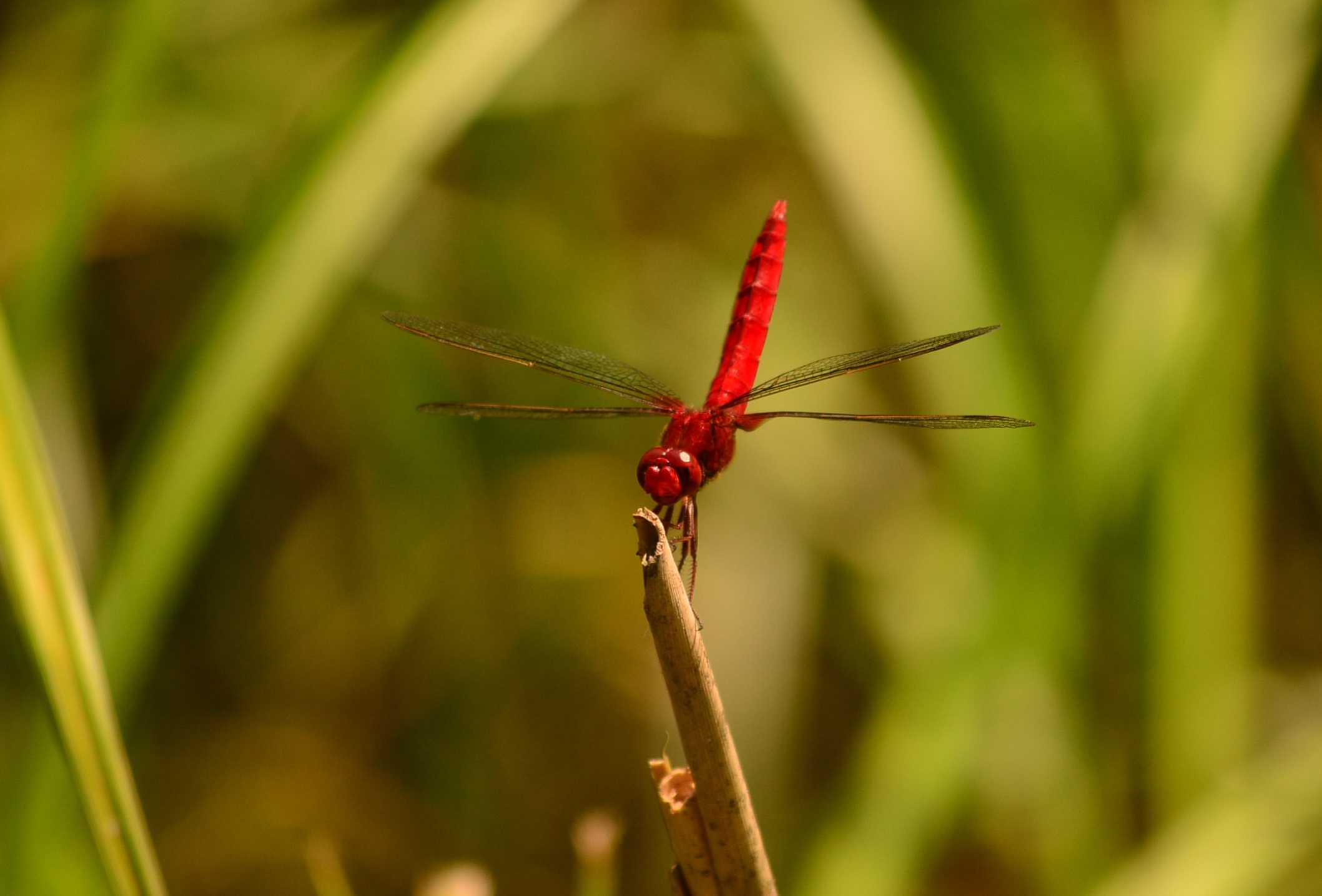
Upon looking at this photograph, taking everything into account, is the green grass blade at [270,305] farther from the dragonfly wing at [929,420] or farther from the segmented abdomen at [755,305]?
the dragonfly wing at [929,420]

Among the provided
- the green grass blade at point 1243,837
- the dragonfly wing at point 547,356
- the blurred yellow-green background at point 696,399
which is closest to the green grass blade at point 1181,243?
the blurred yellow-green background at point 696,399

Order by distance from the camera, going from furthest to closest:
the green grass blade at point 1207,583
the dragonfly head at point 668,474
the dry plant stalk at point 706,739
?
the green grass blade at point 1207,583 → the dragonfly head at point 668,474 → the dry plant stalk at point 706,739

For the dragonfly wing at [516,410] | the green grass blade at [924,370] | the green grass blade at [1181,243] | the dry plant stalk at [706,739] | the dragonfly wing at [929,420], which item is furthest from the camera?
the green grass blade at [1181,243]

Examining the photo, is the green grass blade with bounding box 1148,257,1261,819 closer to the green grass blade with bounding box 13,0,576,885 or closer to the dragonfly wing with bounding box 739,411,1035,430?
the dragonfly wing with bounding box 739,411,1035,430

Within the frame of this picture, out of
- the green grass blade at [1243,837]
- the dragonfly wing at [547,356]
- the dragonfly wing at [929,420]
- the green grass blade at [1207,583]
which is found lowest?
the green grass blade at [1243,837]

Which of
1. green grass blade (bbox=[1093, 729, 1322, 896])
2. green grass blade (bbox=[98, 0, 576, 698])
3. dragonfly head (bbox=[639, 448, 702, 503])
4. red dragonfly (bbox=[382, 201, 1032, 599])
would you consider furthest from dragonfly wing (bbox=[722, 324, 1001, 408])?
green grass blade (bbox=[1093, 729, 1322, 896])

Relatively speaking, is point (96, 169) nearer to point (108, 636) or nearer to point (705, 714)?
point (108, 636)
